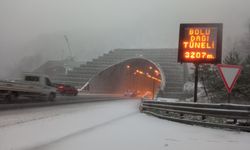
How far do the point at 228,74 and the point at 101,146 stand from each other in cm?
695

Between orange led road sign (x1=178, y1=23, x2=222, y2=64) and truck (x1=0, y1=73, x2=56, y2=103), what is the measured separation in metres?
13.6

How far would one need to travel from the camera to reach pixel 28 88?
1240 inches

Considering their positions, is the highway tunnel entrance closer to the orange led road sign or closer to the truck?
the truck

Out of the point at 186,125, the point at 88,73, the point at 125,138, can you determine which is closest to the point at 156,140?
the point at 125,138

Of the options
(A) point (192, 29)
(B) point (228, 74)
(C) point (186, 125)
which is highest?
(A) point (192, 29)

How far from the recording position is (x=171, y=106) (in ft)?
63.9

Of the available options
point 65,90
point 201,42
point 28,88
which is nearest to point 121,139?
point 201,42

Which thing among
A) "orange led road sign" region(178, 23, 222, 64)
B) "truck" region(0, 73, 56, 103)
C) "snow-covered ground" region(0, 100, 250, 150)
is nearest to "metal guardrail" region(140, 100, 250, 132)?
"snow-covered ground" region(0, 100, 250, 150)

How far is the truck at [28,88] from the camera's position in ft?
94.9

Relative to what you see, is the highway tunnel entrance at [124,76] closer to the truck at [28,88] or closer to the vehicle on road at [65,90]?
the vehicle on road at [65,90]

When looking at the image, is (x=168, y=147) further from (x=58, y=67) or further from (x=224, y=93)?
(x=58, y=67)

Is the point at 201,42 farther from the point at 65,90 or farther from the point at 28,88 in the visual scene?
the point at 65,90

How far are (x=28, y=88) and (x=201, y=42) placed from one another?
1525 centimetres

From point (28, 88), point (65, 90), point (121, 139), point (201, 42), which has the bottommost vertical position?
point (65, 90)
